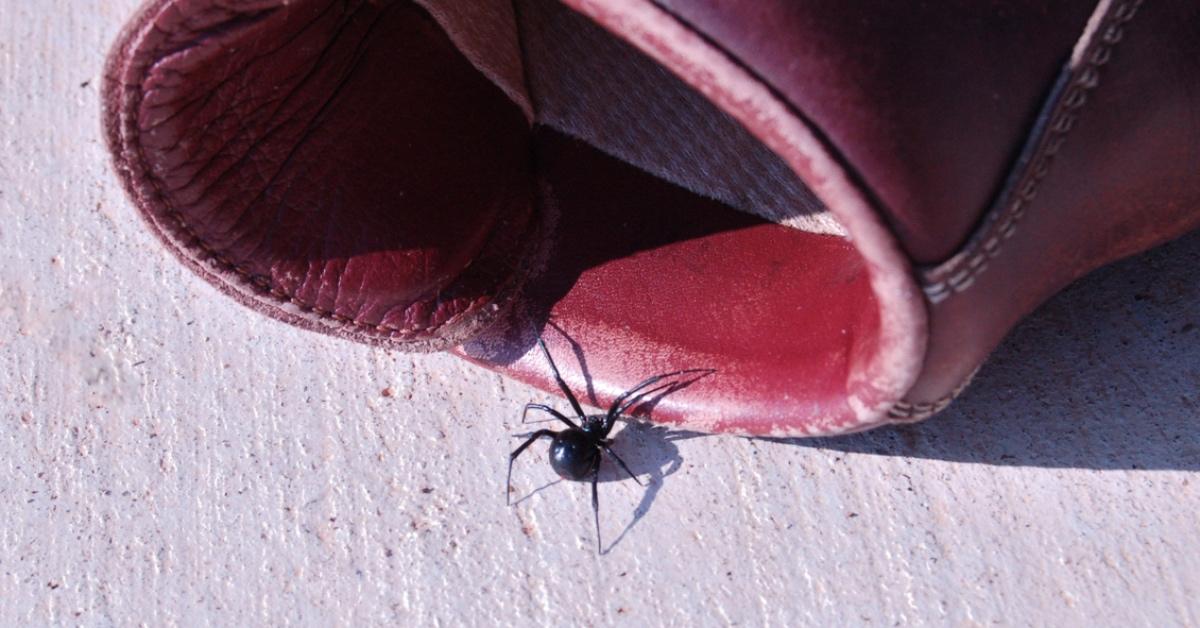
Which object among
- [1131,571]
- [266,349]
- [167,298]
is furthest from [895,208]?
[167,298]

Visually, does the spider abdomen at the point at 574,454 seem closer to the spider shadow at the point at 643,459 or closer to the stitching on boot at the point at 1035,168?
the spider shadow at the point at 643,459

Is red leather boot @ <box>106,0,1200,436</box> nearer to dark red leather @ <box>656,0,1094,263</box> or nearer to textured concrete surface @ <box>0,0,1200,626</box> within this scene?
dark red leather @ <box>656,0,1094,263</box>

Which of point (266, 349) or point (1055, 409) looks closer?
point (1055, 409)

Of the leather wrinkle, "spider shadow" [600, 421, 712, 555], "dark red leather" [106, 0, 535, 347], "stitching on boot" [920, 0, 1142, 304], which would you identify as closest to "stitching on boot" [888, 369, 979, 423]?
"stitching on boot" [920, 0, 1142, 304]

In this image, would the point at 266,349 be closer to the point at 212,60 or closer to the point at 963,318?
the point at 212,60

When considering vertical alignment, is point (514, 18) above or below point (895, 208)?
below

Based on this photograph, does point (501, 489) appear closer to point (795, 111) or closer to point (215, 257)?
point (215, 257)
